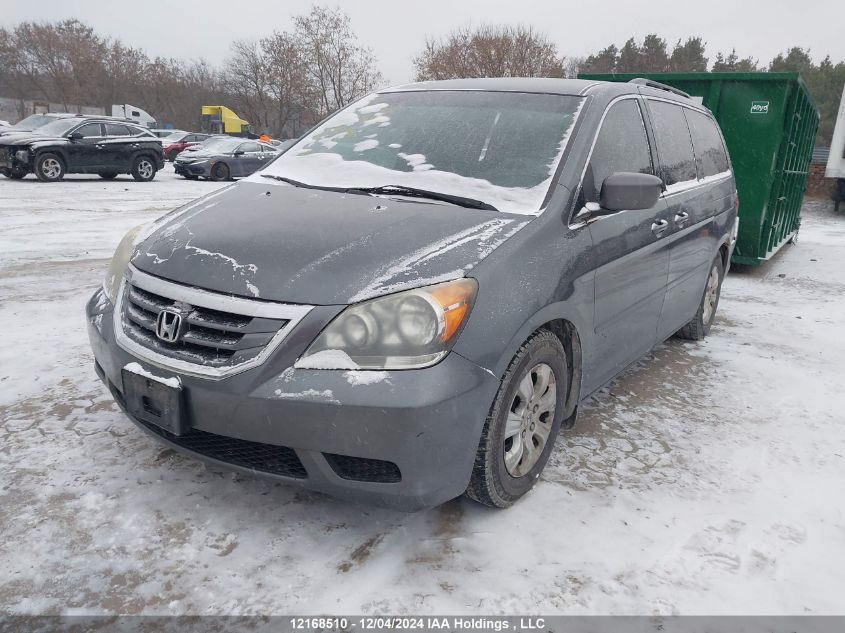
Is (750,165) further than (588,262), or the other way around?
(750,165)

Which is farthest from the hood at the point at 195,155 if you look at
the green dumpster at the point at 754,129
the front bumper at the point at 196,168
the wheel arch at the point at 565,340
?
the wheel arch at the point at 565,340

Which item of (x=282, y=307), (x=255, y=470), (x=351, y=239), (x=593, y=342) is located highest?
(x=351, y=239)

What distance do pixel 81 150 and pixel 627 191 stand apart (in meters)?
16.6

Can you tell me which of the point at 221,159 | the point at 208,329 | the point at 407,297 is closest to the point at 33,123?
the point at 221,159

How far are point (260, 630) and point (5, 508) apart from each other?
1.23 m

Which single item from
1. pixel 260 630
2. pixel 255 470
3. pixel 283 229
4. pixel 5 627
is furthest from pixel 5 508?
pixel 283 229

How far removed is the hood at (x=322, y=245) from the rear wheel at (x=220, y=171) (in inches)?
720

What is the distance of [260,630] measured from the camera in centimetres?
198

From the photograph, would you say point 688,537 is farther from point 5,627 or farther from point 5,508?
point 5,508

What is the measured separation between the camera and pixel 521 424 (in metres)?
2.60

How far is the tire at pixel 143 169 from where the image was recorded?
1781 cm

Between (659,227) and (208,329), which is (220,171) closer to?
(659,227)

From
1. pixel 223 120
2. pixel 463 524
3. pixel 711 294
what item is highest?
pixel 223 120

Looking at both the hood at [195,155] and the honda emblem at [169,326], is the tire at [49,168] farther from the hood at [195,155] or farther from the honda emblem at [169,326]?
the honda emblem at [169,326]
